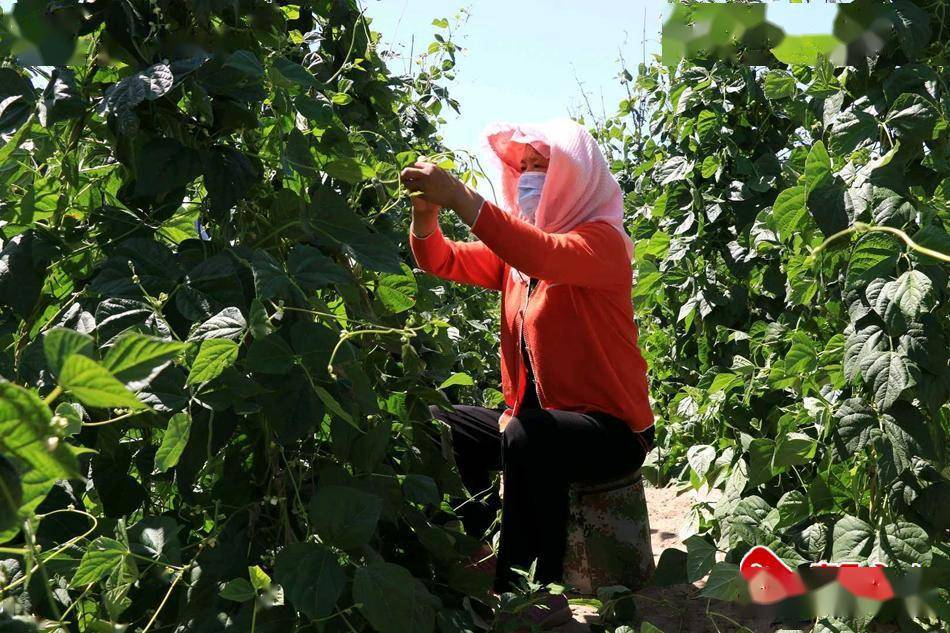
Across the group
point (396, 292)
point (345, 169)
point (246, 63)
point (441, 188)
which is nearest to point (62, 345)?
point (246, 63)

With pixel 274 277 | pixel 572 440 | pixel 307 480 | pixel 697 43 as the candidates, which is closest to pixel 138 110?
pixel 274 277

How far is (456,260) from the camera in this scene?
8.54 ft

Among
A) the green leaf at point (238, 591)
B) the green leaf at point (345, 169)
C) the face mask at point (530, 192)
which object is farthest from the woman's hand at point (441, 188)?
the green leaf at point (238, 591)

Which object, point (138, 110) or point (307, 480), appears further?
point (307, 480)

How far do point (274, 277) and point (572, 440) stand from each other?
120 centimetres

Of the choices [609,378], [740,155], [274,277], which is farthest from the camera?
[740,155]

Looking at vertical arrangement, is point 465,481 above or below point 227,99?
below

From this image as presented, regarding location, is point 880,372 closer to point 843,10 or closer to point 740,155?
point 843,10

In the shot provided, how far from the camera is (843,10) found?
157 centimetres

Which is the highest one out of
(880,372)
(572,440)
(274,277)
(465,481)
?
(274,277)

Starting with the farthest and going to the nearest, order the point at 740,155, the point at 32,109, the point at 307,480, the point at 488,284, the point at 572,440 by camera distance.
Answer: the point at 740,155 < the point at 488,284 < the point at 572,440 < the point at 307,480 < the point at 32,109

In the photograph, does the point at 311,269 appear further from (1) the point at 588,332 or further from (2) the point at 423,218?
(1) the point at 588,332

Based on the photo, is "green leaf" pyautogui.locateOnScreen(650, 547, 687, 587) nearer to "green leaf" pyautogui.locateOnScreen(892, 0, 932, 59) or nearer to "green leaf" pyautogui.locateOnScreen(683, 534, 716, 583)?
"green leaf" pyautogui.locateOnScreen(683, 534, 716, 583)

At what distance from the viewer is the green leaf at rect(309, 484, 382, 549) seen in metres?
1.33
